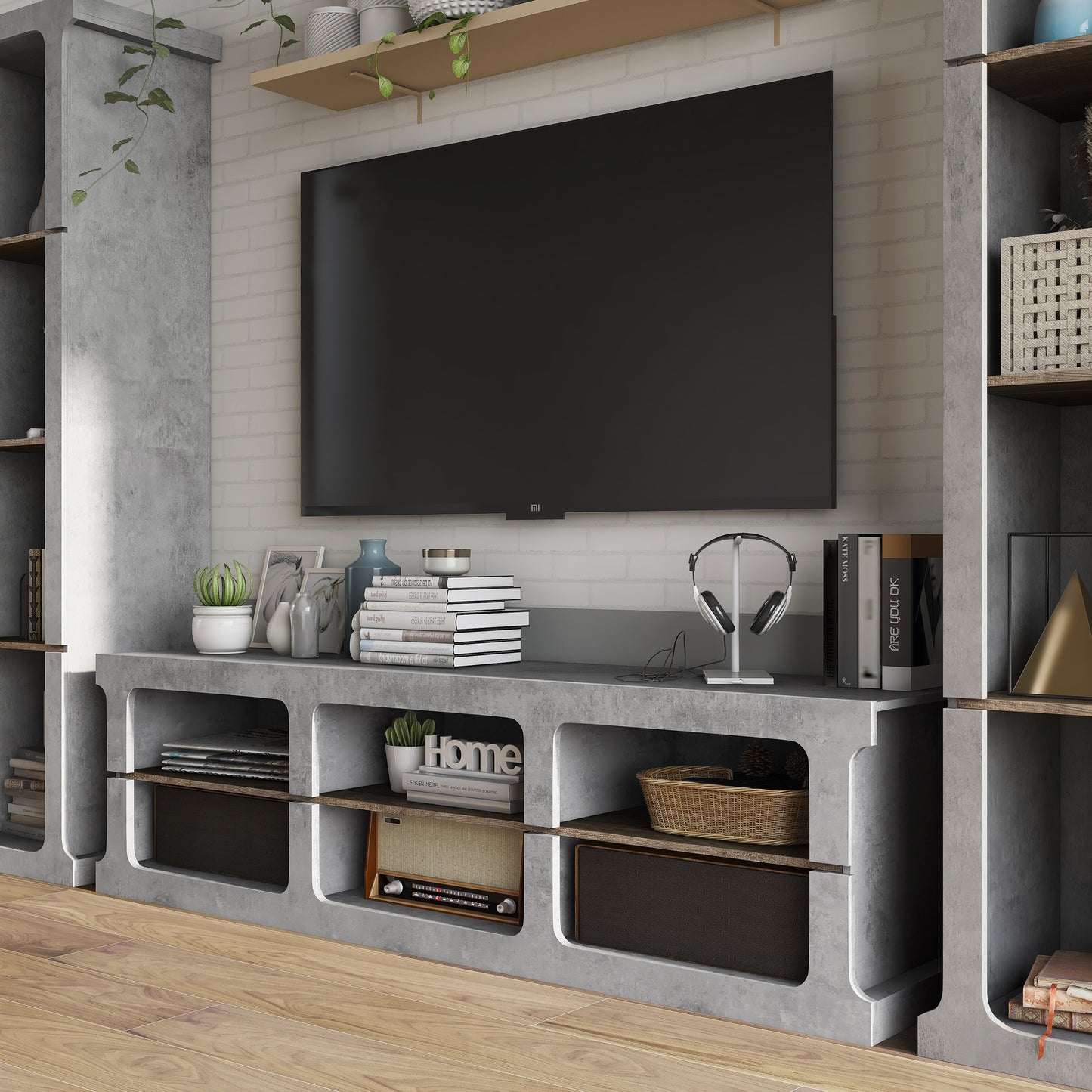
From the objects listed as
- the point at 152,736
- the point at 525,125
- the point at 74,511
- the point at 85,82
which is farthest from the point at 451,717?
the point at 85,82

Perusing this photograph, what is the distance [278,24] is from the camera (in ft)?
11.9

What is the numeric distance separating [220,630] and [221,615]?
0.12ft

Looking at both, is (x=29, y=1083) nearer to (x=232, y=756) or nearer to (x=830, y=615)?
(x=232, y=756)

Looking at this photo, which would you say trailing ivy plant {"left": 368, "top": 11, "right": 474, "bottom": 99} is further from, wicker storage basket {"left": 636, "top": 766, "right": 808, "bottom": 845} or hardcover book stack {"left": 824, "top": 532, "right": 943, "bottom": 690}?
wicker storage basket {"left": 636, "top": 766, "right": 808, "bottom": 845}

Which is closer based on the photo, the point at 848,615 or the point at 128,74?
the point at 848,615

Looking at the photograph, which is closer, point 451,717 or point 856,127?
point 856,127

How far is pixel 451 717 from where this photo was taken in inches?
132

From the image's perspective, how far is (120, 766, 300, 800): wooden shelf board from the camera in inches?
122

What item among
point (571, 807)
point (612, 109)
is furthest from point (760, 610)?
point (612, 109)

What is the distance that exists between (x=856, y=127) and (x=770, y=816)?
141 centimetres

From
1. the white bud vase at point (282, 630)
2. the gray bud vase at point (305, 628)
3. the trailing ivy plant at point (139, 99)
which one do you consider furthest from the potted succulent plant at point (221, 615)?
the trailing ivy plant at point (139, 99)

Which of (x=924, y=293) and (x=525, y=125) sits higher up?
(x=525, y=125)

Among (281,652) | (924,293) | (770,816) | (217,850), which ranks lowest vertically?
(217,850)

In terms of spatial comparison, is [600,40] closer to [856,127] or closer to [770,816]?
[856,127]
